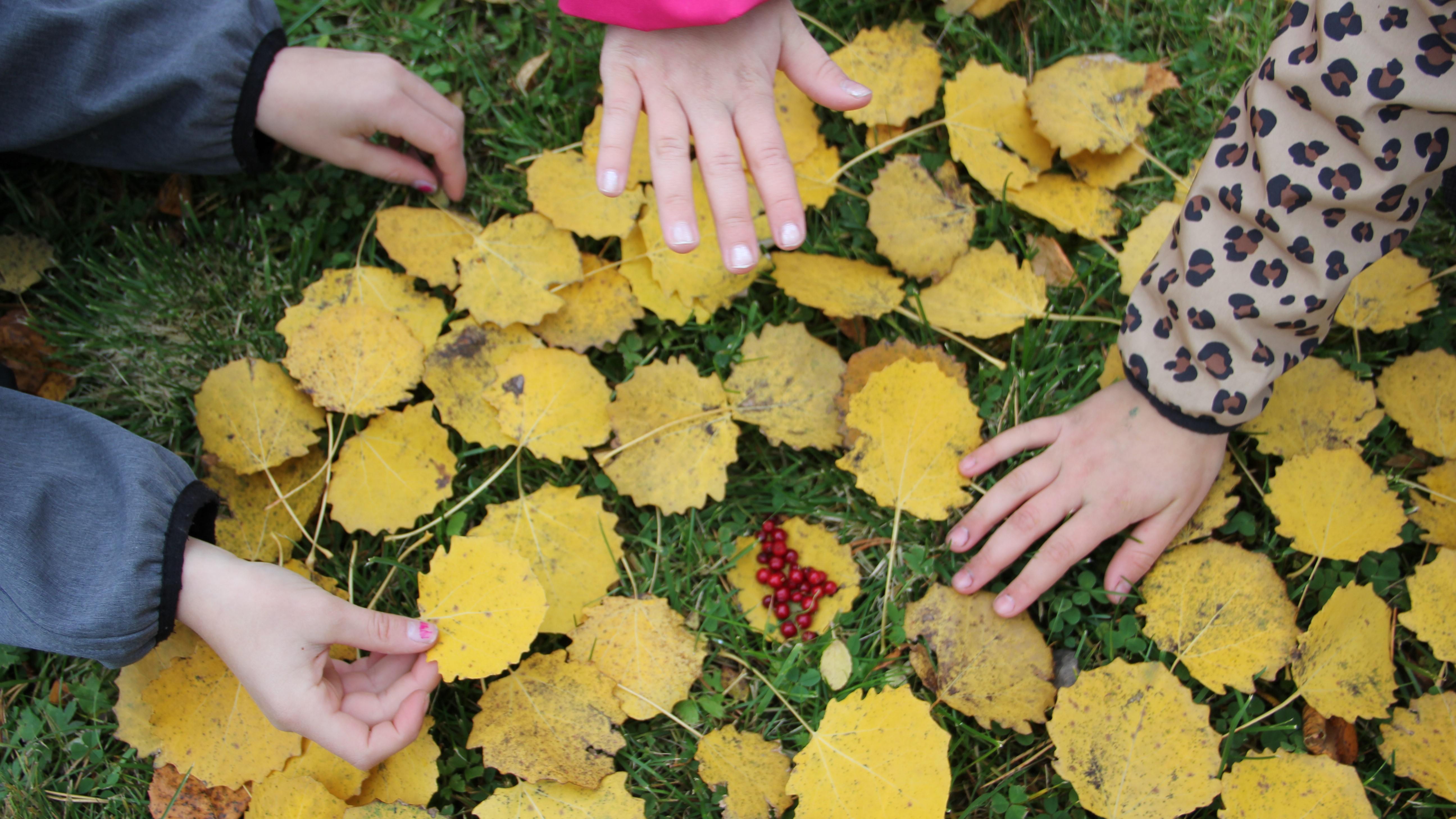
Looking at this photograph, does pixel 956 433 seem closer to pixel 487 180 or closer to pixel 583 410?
pixel 583 410

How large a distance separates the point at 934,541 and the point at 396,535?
115 cm

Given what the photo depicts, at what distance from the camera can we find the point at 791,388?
1.90 metres

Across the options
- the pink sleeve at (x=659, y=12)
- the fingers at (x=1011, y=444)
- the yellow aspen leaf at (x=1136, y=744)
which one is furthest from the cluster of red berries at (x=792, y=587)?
the pink sleeve at (x=659, y=12)

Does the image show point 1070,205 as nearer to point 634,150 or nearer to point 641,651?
point 634,150

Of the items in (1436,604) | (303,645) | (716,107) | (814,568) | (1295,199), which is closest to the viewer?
(1295,199)

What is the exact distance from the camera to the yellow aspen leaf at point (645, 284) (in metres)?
1.96

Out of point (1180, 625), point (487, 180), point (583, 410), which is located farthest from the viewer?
point (487, 180)

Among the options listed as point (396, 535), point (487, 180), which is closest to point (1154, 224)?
point (487, 180)

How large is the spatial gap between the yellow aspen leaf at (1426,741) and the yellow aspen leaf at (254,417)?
2.24 m

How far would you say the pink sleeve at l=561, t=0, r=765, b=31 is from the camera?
1.52 m

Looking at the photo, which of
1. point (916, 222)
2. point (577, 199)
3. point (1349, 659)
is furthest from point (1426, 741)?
point (577, 199)

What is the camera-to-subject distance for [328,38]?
2.19 m

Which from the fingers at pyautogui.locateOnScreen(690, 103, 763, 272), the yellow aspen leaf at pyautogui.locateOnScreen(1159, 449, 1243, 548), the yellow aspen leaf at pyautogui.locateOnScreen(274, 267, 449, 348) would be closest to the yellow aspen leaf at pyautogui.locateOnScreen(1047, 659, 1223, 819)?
the yellow aspen leaf at pyautogui.locateOnScreen(1159, 449, 1243, 548)

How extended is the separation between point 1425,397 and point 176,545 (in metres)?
2.52
